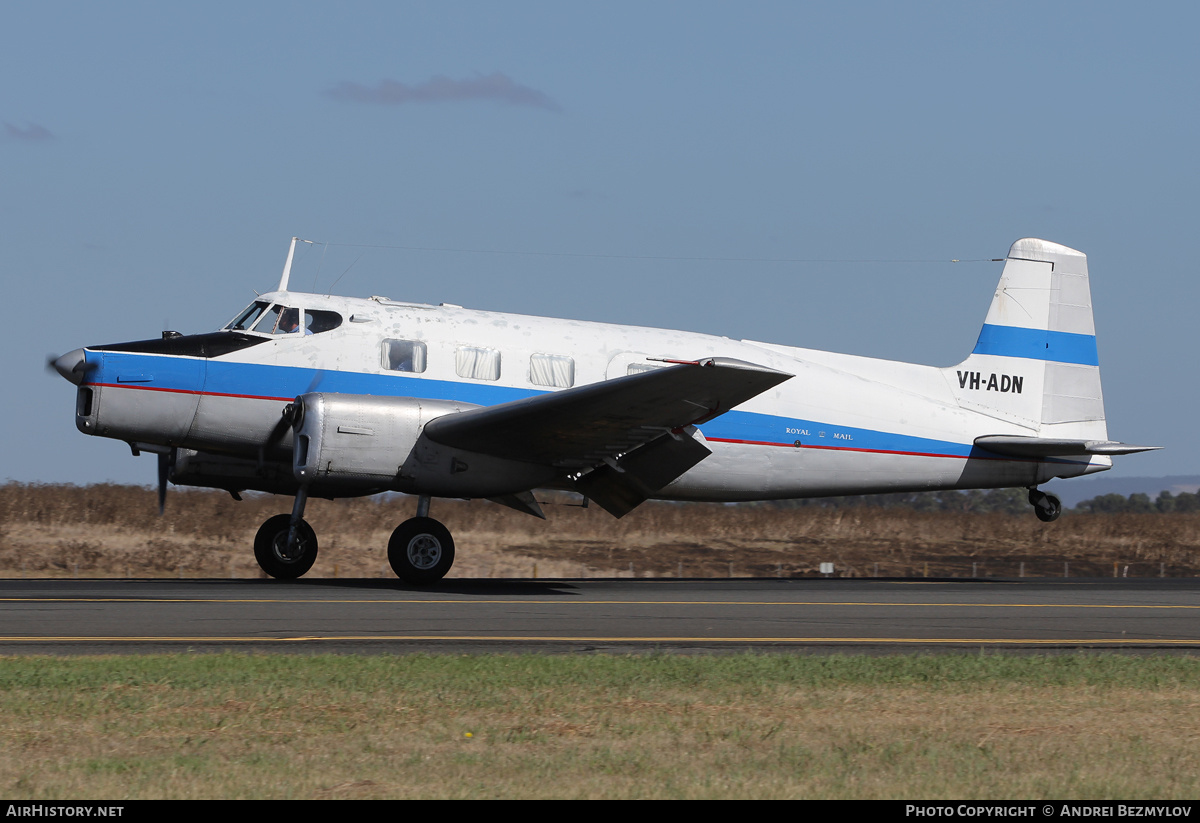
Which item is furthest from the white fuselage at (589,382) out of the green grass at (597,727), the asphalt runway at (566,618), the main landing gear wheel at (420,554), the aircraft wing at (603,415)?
the green grass at (597,727)

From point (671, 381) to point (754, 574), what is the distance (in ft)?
53.3

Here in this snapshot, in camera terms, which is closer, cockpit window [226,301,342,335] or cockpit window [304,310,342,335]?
cockpit window [226,301,342,335]

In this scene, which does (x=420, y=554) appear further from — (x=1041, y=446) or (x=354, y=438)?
(x=1041, y=446)

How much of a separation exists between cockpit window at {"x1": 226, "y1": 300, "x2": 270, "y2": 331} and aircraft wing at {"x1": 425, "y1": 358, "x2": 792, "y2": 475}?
3608 mm

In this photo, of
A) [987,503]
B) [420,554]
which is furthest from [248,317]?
[987,503]

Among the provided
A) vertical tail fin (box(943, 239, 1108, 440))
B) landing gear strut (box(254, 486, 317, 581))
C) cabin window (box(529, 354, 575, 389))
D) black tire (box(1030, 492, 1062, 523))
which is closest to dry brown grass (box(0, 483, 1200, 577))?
black tire (box(1030, 492, 1062, 523))

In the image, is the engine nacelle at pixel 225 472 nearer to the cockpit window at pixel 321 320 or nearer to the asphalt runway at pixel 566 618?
the asphalt runway at pixel 566 618

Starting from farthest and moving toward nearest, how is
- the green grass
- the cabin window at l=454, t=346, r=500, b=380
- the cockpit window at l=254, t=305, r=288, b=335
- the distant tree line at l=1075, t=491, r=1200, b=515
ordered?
the distant tree line at l=1075, t=491, r=1200, b=515, the cabin window at l=454, t=346, r=500, b=380, the cockpit window at l=254, t=305, r=288, b=335, the green grass

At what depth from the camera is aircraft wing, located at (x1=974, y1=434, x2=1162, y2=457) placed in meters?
22.4

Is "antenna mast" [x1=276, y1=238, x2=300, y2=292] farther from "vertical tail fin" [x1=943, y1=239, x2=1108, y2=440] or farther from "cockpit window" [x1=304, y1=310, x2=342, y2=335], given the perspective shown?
"vertical tail fin" [x1=943, y1=239, x2=1108, y2=440]

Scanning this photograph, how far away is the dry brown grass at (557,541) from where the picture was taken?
98.9ft

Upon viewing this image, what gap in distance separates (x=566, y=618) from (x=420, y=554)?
15.8ft

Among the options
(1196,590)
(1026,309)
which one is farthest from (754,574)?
(1196,590)
